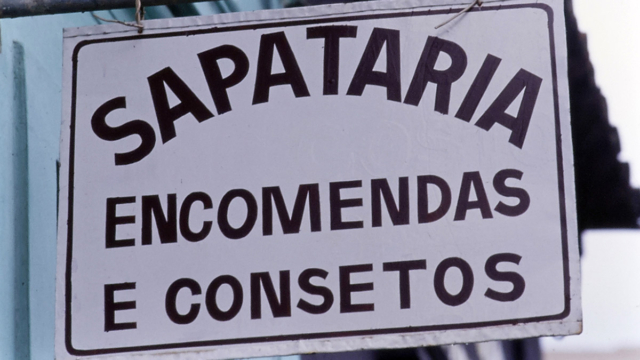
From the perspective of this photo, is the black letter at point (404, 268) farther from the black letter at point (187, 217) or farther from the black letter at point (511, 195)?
the black letter at point (187, 217)

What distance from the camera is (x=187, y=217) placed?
1543 mm

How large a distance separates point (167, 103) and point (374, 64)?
0.44 metres

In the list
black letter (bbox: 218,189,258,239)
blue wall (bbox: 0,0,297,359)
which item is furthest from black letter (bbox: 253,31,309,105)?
blue wall (bbox: 0,0,297,359)

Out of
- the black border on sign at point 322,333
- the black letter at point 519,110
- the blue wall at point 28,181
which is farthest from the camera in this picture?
the blue wall at point 28,181

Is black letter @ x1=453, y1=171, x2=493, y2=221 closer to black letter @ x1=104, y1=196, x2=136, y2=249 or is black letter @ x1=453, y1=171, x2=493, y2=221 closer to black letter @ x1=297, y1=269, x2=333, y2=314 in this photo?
black letter @ x1=297, y1=269, x2=333, y2=314

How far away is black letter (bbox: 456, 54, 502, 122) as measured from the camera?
1.57m

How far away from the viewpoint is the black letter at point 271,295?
1462 mm

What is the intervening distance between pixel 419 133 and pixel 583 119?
275 cm

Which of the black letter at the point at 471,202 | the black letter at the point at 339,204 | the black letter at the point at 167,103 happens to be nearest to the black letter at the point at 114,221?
the black letter at the point at 167,103

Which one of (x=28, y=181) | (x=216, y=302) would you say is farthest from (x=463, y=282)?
(x=28, y=181)

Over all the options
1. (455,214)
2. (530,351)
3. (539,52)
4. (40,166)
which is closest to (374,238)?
(455,214)

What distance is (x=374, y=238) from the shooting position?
149 cm

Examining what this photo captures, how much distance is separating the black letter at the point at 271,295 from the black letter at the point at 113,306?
9.1 inches

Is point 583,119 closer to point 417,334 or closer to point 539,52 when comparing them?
point 539,52
